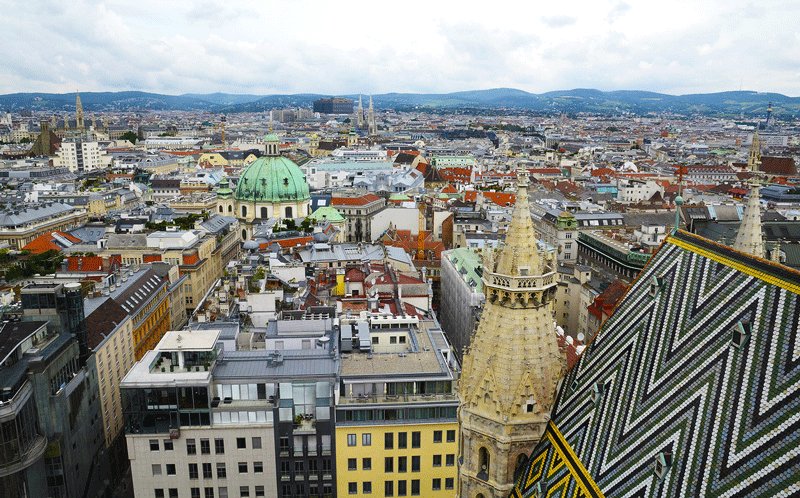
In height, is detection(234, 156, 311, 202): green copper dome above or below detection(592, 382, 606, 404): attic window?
below

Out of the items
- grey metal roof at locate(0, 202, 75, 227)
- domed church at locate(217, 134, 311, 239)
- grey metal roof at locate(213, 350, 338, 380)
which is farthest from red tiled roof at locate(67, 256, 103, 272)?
domed church at locate(217, 134, 311, 239)

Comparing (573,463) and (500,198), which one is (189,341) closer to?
(573,463)

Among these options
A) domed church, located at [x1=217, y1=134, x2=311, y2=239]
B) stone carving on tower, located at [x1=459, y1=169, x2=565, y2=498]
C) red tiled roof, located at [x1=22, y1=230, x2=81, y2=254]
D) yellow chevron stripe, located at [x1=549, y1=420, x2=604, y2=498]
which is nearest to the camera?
yellow chevron stripe, located at [x1=549, y1=420, x2=604, y2=498]

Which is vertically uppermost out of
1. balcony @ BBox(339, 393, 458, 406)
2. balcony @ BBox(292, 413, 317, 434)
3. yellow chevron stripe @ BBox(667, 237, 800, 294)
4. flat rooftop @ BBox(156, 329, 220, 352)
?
yellow chevron stripe @ BBox(667, 237, 800, 294)

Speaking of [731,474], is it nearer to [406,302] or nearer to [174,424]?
[174,424]

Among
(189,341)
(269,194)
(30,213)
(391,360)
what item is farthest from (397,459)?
(30,213)

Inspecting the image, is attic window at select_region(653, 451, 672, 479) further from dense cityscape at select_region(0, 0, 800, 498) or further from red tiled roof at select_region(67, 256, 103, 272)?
red tiled roof at select_region(67, 256, 103, 272)

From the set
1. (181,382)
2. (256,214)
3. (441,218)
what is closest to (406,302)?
(181,382)

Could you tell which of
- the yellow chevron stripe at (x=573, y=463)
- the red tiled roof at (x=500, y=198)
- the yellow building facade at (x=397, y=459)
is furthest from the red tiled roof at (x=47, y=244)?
the yellow chevron stripe at (x=573, y=463)
